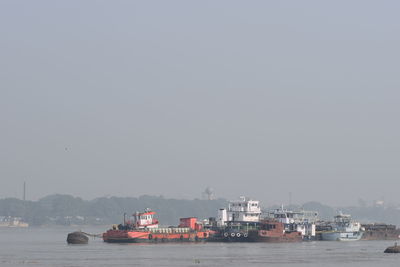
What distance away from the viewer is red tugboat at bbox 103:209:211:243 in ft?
498

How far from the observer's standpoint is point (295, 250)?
14275 centimetres

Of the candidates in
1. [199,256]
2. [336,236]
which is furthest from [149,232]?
[336,236]

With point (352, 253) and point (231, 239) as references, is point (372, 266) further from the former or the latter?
point (231, 239)

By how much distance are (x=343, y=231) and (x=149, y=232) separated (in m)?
49.0

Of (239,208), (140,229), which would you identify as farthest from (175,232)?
(239,208)

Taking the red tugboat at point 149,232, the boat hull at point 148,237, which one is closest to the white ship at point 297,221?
the red tugboat at point 149,232

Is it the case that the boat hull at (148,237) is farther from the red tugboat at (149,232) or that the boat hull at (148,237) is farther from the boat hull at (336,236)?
the boat hull at (336,236)

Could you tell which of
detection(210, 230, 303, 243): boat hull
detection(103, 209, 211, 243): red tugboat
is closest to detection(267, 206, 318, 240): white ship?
detection(210, 230, 303, 243): boat hull

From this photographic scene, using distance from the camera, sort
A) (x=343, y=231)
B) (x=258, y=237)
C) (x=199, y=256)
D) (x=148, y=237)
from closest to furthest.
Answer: (x=199, y=256), (x=148, y=237), (x=258, y=237), (x=343, y=231)

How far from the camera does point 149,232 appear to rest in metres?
154

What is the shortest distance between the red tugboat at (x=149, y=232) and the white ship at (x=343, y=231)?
102 feet

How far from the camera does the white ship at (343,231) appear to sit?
185m

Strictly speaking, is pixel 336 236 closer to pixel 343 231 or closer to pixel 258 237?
pixel 343 231

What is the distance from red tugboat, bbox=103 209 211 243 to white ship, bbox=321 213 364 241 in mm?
31130
